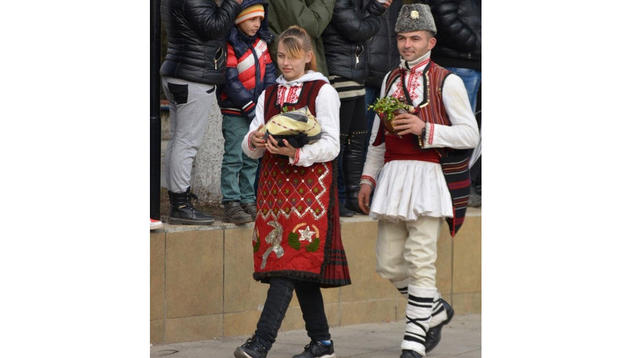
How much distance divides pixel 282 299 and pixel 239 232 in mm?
1321

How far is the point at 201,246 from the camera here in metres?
7.06

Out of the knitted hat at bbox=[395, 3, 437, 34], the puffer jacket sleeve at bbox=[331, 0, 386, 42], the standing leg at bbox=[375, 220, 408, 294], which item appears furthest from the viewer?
the puffer jacket sleeve at bbox=[331, 0, 386, 42]

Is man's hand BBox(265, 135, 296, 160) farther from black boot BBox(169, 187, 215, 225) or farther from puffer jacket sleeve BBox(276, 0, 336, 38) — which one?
puffer jacket sleeve BBox(276, 0, 336, 38)

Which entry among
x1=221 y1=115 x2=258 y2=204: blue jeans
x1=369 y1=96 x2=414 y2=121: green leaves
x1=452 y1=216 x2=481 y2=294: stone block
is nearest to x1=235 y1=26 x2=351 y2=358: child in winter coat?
x1=369 y1=96 x2=414 y2=121: green leaves

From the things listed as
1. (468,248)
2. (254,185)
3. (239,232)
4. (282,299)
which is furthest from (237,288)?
(468,248)

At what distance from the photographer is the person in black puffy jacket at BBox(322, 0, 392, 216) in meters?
8.01

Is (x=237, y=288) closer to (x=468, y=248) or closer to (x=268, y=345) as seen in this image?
(x=268, y=345)

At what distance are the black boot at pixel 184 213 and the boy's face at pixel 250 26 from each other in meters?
1.10

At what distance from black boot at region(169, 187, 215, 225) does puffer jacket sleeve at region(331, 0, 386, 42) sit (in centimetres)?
165

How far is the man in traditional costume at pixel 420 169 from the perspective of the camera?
6234 millimetres

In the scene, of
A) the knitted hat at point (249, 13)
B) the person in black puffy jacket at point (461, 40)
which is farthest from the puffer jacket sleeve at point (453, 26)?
the knitted hat at point (249, 13)

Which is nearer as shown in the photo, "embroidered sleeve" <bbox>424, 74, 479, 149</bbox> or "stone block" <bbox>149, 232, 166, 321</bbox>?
"embroidered sleeve" <bbox>424, 74, 479, 149</bbox>

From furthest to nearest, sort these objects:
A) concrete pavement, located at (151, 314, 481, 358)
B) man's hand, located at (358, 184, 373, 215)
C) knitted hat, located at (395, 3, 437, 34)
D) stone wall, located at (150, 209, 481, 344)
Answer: stone wall, located at (150, 209, 481, 344) < concrete pavement, located at (151, 314, 481, 358) < man's hand, located at (358, 184, 373, 215) < knitted hat, located at (395, 3, 437, 34)

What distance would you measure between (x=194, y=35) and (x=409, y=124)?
1683mm
